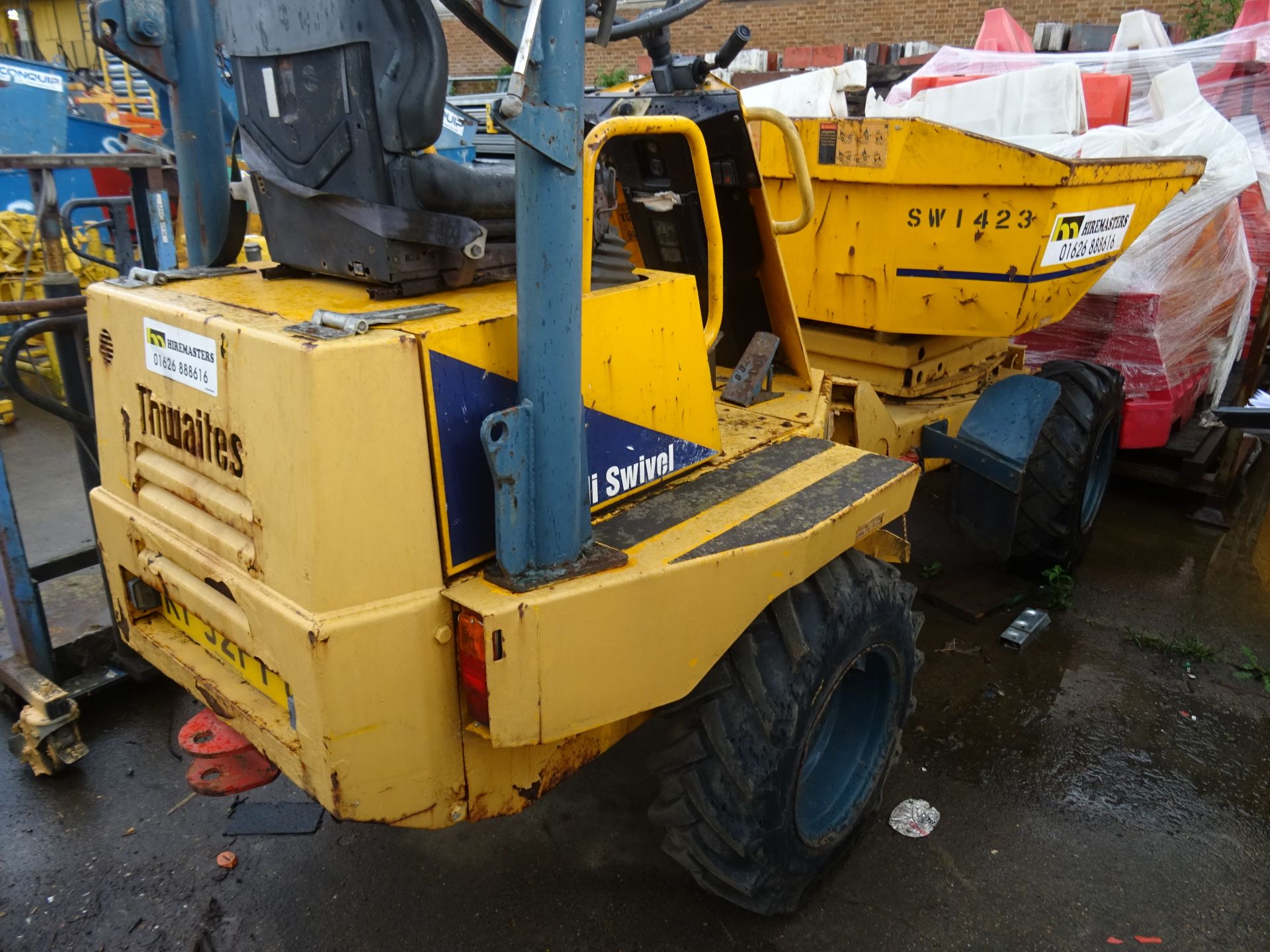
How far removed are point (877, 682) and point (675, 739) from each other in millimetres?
851

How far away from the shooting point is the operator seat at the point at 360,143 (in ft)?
6.03

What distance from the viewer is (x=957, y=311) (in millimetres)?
3738

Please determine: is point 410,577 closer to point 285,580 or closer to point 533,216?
point 285,580

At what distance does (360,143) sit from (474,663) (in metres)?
1.11

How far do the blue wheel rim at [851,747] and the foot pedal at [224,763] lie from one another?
56.9 inches

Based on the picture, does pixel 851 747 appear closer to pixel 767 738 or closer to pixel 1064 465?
pixel 767 738

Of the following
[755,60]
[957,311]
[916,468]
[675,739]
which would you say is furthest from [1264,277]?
[755,60]

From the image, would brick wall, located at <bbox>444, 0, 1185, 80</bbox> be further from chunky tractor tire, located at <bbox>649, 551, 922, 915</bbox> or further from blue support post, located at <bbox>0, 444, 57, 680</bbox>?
chunky tractor tire, located at <bbox>649, 551, 922, 915</bbox>

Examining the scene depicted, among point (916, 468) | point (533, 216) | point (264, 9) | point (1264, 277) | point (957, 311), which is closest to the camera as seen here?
point (533, 216)

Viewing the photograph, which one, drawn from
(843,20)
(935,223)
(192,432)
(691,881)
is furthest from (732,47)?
(843,20)

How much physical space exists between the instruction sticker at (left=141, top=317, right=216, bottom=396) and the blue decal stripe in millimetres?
2770

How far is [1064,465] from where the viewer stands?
4.11 metres

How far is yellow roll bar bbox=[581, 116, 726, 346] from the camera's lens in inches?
79.2

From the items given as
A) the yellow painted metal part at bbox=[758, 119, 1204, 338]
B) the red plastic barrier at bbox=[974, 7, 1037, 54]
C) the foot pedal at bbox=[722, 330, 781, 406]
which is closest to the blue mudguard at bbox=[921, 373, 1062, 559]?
the yellow painted metal part at bbox=[758, 119, 1204, 338]
